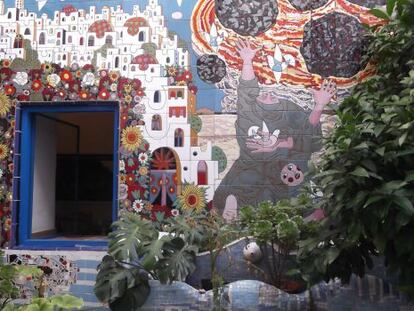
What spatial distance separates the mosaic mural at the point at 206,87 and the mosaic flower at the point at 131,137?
0.04ft

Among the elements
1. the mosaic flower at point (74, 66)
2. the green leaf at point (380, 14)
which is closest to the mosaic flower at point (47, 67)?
the mosaic flower at point (74, 66)

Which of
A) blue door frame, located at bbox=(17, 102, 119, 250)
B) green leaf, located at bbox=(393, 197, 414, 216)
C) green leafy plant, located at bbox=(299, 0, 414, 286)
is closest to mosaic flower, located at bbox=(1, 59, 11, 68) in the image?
blue door frame, located at bbox=(17, 102, 119, 250)

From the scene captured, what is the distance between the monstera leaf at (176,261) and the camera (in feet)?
17.7

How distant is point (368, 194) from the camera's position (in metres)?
4.13

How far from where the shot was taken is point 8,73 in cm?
699

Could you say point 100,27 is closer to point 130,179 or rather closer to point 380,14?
point 130,179

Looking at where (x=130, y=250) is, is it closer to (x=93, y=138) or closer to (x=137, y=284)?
(x=137, y=284)

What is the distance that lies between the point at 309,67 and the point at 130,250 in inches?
126

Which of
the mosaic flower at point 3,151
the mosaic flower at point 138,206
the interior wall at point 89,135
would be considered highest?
the interior wall at point 89,135

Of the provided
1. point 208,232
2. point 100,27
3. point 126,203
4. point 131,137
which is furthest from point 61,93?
point 208,232

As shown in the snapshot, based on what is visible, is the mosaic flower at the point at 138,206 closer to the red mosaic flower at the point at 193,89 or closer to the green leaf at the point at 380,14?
the red mosaic flower at the point at 193,89

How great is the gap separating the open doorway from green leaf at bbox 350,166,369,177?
3486 millimetres

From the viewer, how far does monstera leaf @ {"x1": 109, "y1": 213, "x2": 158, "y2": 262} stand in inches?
213

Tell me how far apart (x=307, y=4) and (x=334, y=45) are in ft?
2.07
